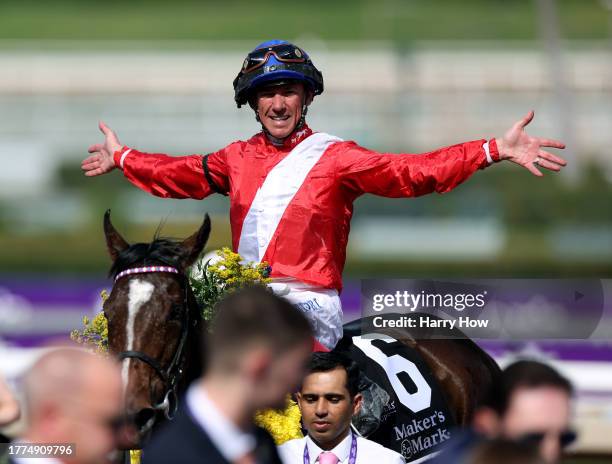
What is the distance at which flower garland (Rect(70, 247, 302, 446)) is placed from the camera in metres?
4.29

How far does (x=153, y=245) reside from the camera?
13.7 ft

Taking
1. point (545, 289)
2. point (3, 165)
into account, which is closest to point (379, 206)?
point (3, 165)

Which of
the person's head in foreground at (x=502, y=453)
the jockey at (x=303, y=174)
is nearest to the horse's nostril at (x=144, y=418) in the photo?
the jockey at (x=303, y=174)

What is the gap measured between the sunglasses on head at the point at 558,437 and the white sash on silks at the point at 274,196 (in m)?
2.03

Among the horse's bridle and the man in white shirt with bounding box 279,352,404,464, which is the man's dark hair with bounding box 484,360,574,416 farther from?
the man in white shirt with bounding box 279,352,404,464

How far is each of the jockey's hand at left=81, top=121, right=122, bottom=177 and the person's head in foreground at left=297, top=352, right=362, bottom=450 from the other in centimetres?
125

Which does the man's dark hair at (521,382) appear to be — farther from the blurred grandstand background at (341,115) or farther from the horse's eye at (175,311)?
the blurred grandstand background at (341,115)

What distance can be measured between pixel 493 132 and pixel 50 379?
1873 cm

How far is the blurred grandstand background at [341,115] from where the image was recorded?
14.6 m

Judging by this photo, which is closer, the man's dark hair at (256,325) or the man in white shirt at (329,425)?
the man's dark hair at (256,325)

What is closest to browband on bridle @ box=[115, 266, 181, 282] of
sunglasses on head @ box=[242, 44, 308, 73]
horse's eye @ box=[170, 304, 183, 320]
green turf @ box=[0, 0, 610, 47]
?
horse's eye @ box=[170, 304, 183, 320]

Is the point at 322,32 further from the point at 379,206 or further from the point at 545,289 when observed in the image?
the point at 545,289

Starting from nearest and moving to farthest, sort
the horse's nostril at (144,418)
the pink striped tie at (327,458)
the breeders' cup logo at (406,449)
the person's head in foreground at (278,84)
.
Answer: the horse's nostril at (144,418), the pink striped tie at (327,458), the person's head in foreground at (278,84), the breeders' cup logo at (406,449)

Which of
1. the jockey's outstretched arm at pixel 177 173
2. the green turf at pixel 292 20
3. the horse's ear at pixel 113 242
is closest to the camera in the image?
the horse's ear at pixel 113 242
